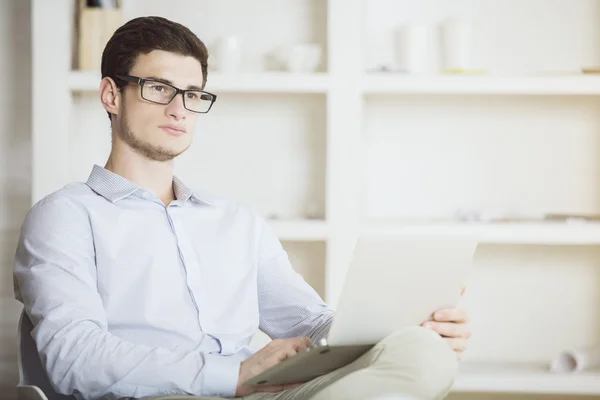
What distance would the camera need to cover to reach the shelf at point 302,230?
3.36 metres

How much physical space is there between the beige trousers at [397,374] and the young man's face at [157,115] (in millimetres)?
645

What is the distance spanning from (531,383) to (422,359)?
195 centimetres

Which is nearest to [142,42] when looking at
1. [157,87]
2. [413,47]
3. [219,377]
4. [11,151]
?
[157,87]

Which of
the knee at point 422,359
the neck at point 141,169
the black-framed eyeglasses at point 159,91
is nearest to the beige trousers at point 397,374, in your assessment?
the knee at point 422,359

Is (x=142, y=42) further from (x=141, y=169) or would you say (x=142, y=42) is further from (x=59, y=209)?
(x=59, y=209)

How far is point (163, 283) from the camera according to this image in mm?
1920

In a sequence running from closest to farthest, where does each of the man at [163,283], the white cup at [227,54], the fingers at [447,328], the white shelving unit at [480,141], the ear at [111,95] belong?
the man at [163,283] → the fingers at [447,328] → the ear at [111,95] → the white cup at [227,54] → the white shelving unit at [480,141]

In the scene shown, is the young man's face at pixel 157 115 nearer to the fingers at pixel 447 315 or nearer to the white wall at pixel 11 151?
the fingers at pixel 447 315

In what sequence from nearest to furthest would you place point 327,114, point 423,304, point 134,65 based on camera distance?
1. point 423,304
2. point 134,65
3. point 327,114

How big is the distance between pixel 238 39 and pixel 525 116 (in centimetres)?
122

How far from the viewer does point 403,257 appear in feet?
5.29

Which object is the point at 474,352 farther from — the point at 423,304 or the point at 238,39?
the point at 423,304

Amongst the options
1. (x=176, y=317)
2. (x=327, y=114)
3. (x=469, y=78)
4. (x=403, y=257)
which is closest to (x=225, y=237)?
(x=176, y=317)

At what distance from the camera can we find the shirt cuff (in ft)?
5.46
